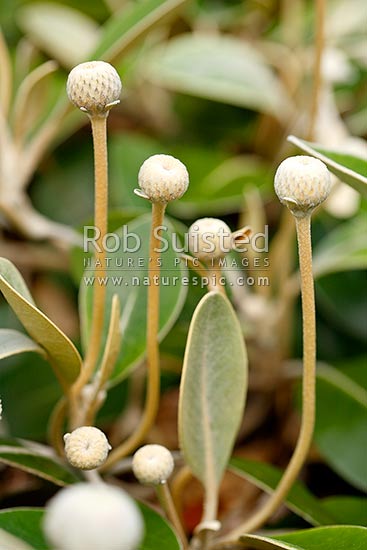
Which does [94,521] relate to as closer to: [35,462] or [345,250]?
[35,462]

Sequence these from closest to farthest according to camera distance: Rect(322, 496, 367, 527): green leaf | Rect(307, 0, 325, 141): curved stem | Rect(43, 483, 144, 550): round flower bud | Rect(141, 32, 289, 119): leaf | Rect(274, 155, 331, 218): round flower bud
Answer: Rect(43, 483, 144, 550): round flower bud
Rect(274, 155, 331, 218): round flower bud
Rect(322, 496, 367, 527): green leaf
Rect(307, 0, 325, 141): curved stem
Rect(141, 32, 289, 119): leaf

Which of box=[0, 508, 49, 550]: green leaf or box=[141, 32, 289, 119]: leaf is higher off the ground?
box=[141, 32, 289, 119]: leaf

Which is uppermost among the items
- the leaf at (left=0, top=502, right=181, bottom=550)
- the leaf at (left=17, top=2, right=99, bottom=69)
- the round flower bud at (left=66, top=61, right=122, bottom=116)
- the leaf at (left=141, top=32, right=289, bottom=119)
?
the leaf at (left=17, top=2, right=99, bottom=69)

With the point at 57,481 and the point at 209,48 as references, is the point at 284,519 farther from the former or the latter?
the point at 209,48

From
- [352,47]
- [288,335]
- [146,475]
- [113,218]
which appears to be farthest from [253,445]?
[352,47]

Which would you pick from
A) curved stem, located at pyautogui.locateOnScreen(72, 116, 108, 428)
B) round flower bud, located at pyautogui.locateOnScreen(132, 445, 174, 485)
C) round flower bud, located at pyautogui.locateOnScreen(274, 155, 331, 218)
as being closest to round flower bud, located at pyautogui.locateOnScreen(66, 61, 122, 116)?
curved stem, located at pyautogui.locateOnScreen(72, 116, 108, 428)

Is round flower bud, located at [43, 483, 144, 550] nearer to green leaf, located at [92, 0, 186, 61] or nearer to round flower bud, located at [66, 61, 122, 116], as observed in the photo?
round flower bud, located at [66, 61, 122, 116]

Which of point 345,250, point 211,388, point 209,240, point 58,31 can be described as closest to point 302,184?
point 209,240
